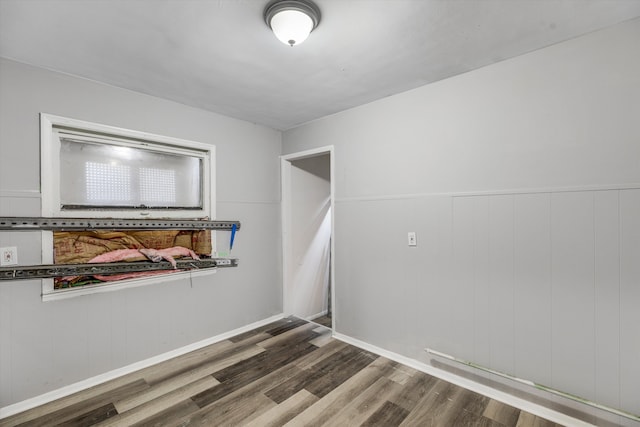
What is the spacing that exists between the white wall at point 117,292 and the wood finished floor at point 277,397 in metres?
0.24

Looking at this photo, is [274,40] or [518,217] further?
[518,217]

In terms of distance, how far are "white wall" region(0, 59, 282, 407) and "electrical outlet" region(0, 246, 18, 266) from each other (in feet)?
0.09

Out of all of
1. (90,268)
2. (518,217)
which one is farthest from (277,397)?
(518,217)

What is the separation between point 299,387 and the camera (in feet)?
7.23

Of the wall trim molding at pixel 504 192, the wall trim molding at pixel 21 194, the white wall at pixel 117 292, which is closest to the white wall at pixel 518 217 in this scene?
the wall trim molding at pixel 504 192

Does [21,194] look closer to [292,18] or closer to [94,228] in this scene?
[94,228]

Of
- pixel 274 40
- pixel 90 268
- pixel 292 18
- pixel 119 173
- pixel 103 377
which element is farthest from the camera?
pixel 119 173

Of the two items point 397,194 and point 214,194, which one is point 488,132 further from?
point 214,194

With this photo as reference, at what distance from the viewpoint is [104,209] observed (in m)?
2.33

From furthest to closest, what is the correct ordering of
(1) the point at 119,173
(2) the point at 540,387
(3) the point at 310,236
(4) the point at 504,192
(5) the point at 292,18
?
(3) the point at 310,236 → (1) the point at 119,173 → (4) the point at 504,192 → (2) the point at 540,387 → (5) the point at 292,18

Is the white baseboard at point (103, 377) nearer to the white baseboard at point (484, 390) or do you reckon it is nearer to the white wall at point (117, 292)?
the white wall at point (117, 292)

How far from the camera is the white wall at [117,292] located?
1933mm

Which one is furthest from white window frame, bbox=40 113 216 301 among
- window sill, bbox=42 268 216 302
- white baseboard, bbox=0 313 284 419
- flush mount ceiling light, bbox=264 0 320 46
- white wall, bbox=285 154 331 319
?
flush mount ceiling light, bbox=264 0 320 46

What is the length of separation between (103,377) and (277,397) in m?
1.43
